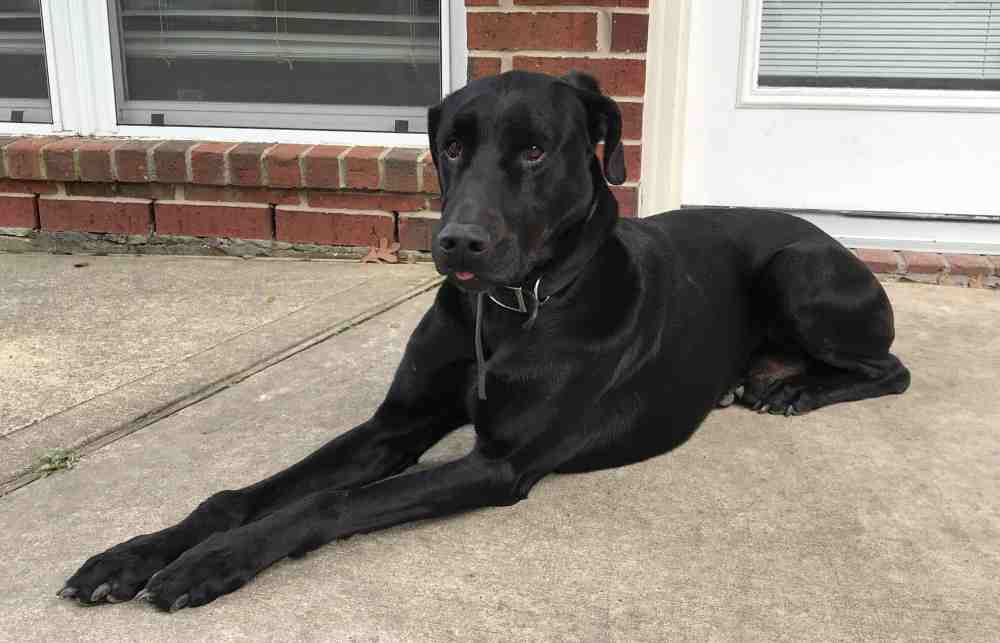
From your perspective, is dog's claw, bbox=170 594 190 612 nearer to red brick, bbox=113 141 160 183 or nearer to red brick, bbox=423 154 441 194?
red brick, bbox=423 154 441 194

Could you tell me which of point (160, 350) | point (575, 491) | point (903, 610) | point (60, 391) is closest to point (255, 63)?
point (160, 350)

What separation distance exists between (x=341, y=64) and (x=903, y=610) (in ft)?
10.9

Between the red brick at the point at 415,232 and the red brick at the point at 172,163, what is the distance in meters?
0.92

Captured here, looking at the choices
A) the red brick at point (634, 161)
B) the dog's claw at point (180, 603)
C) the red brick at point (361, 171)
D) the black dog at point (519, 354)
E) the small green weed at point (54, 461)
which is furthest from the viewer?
the red brick at point (361, 171)

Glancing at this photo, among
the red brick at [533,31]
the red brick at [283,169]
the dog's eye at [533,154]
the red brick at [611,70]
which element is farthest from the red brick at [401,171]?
the dog's eye at [533,154]

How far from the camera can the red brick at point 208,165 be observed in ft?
13.6

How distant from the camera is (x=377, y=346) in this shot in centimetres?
326

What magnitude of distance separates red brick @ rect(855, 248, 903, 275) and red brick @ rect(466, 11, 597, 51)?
1399 millimetres

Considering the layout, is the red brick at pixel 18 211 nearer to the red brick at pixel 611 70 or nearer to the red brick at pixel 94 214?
the red brick at pixel 94 214

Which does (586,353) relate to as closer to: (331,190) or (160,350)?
(160,350)

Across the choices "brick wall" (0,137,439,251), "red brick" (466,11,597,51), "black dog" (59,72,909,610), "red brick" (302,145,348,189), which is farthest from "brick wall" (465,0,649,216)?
"black dog" (59,72,909,610)

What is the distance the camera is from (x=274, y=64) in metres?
4.41

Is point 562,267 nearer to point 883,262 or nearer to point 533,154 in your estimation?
point 533,154

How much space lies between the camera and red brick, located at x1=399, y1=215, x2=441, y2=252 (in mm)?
4137
